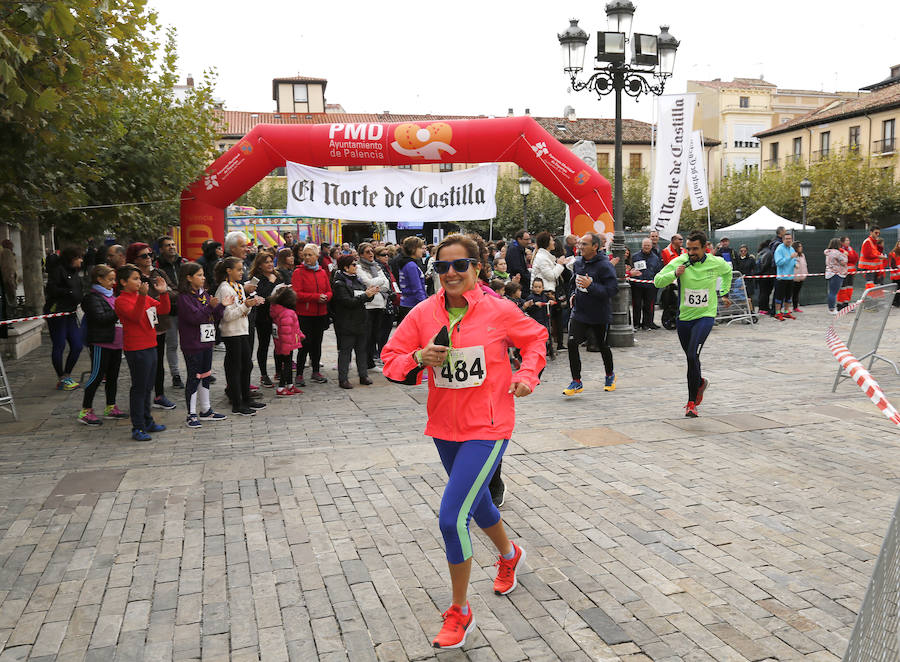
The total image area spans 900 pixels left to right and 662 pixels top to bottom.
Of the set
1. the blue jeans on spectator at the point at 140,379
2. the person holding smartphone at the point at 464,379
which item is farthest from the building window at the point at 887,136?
the person holding smartphone at the point at 464,379

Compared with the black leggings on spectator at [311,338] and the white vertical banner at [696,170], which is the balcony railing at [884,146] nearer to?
the white vertical banner at [696,170]

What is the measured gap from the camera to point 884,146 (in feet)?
149

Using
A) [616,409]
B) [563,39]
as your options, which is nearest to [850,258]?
[563,39]

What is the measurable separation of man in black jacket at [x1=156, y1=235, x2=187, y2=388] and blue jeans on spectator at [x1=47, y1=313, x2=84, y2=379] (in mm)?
1354

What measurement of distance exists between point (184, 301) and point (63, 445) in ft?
5.91

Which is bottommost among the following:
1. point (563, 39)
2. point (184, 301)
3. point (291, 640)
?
point (291, 640)

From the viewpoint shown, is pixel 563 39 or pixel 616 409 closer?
pixel 616 409

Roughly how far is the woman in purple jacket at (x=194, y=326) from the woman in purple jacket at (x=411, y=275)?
320 cm

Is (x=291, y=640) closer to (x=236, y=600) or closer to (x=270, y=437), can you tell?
(x=236, y=600)

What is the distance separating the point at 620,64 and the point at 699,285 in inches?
250

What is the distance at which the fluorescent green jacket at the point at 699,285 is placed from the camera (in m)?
7.67

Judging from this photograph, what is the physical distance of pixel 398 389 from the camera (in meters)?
9.70

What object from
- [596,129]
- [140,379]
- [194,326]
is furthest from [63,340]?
[596,129]

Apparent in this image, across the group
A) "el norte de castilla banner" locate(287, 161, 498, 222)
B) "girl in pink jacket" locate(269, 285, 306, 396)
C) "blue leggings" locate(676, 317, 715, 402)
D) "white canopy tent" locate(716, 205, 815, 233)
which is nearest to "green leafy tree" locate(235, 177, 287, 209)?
"white canopy tent" locate(716, 205, 815, 233)
